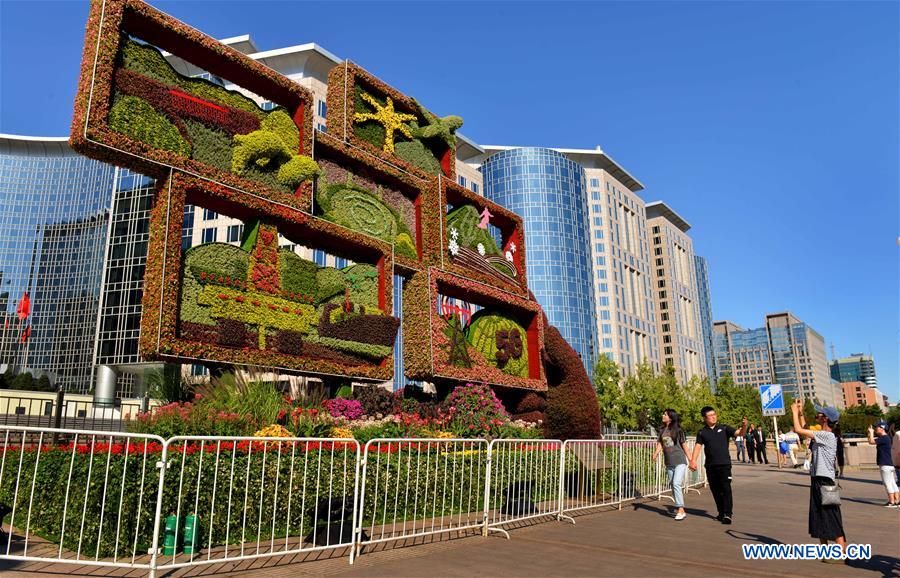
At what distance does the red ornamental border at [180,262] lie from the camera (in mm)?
11055

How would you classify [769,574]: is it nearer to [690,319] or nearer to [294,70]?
[294,70]

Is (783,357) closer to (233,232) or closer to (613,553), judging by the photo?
(233,232)

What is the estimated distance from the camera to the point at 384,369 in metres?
14.9

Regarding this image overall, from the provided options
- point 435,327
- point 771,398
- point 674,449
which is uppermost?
point 435,327

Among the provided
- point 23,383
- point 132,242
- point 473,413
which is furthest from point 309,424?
point 132,242

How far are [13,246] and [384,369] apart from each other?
7809 cm

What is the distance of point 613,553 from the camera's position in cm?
675

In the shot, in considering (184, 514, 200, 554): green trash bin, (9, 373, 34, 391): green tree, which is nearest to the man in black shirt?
(184, 514, 200, 554): green trash bin

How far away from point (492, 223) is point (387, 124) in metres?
5.40

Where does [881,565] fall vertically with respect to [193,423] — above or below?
below

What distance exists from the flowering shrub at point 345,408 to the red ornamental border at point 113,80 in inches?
185

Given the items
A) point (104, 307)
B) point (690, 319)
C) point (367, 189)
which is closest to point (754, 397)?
point (690, 319)

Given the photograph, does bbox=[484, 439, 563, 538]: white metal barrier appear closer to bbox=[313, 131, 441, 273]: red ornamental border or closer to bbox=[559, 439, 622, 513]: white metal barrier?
bbox=[559, 439, 622, 513]: white metal barrier

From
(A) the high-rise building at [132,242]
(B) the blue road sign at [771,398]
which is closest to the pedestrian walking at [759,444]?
(B) the blue road sign at [771,398]
